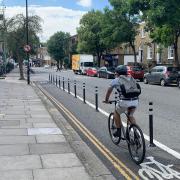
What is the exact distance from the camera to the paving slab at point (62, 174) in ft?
21.2

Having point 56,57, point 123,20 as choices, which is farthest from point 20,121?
point 56,57

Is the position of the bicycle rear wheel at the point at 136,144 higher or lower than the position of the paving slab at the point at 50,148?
higher

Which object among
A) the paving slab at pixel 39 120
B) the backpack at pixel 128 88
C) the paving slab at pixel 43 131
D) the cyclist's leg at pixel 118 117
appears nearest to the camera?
the backpack at pixel 128 88

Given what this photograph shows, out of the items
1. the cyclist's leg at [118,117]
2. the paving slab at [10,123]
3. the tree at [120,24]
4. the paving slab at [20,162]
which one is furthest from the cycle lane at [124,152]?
the tree at [120,24]

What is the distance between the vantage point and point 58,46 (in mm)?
130125

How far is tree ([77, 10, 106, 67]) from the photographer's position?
249 feet

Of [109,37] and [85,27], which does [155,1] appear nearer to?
[109,37]

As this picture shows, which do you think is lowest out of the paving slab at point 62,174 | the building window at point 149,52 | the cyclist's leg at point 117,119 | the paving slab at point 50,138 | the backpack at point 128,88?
the paving slab at point 50,138

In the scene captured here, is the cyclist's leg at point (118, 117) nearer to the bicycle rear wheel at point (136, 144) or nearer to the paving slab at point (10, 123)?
the bicycle rear wheel at point (136, 144)

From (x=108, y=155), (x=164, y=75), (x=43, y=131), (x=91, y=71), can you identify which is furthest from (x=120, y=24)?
(x=108, y=155)

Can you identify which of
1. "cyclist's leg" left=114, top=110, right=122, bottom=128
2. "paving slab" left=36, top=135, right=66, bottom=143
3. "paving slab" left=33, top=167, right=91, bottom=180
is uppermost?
"cyclist's leg" left=114, top=110, right=122, bottom=128

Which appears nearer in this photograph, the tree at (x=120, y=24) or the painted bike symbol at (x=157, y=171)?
the painted bike symbol at (x=157, y=171)

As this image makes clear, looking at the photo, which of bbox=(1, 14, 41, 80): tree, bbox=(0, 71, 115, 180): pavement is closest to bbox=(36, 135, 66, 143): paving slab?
bbox=(0, 71, 115, 180): pavement

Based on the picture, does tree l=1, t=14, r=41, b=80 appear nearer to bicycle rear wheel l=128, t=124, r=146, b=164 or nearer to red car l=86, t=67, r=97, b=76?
red car l=86, t=67, r=97, b=76
